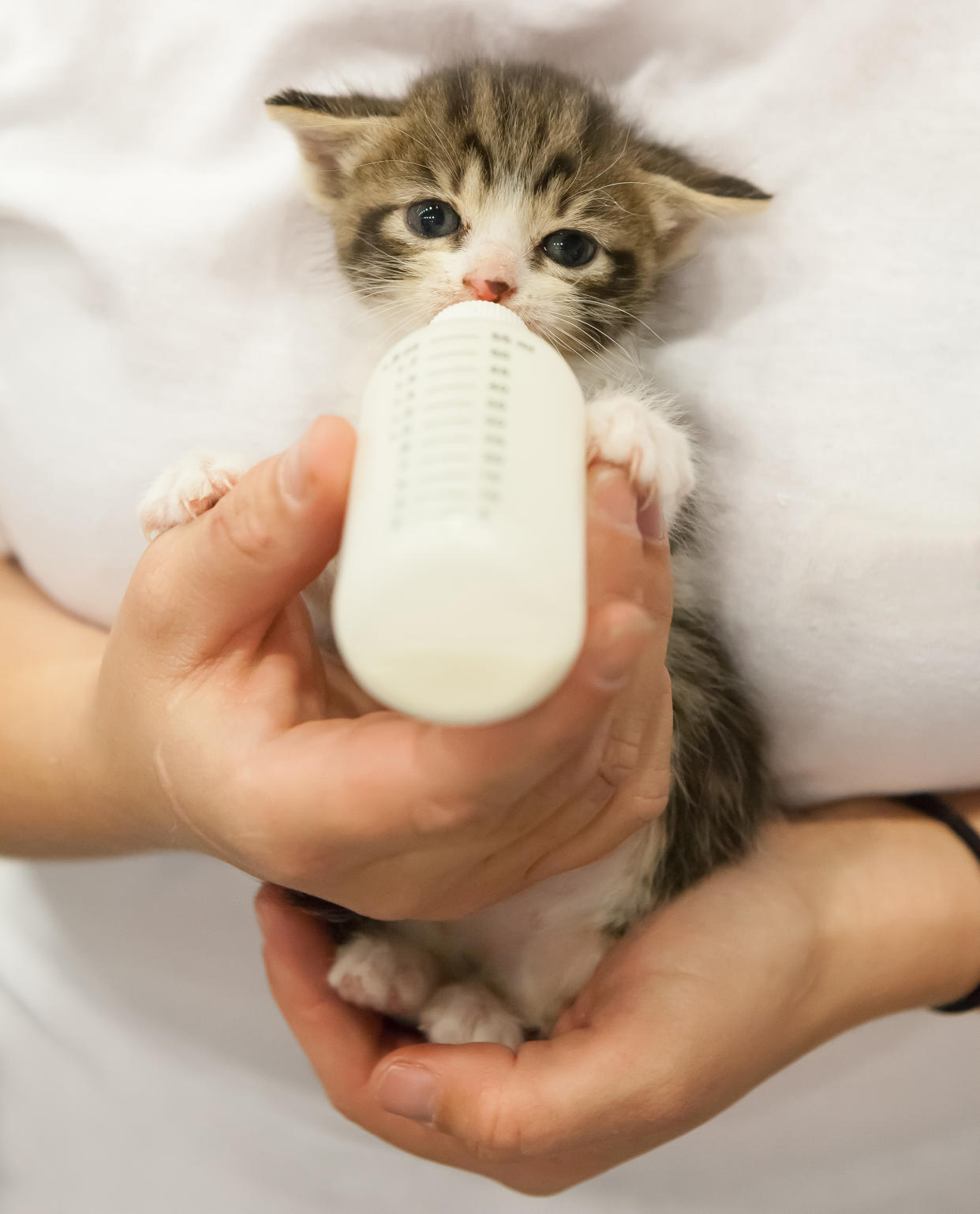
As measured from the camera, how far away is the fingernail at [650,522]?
0.71 meters

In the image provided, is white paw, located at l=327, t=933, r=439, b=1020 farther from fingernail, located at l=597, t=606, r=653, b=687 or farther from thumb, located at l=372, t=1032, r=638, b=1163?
fingernail, located at l=597, t=606, r=653, b=687

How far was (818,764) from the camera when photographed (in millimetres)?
1101

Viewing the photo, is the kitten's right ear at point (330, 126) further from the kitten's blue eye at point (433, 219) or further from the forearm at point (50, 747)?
the forearm at point (50, 747)

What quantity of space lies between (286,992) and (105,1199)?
694 mm

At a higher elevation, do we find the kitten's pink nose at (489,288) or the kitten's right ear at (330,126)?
the kitten's right ear at (330,126)

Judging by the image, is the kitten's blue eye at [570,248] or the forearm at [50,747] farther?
the kitten's blue eye at [570,248]

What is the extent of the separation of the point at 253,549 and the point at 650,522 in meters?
0.32

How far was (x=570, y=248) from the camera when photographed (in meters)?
1.10

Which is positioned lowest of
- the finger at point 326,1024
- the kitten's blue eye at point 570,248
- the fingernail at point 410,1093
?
the finger at point 326,1024

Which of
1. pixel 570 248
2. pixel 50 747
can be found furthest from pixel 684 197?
pixel 50 747

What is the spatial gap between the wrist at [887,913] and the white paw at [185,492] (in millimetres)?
865

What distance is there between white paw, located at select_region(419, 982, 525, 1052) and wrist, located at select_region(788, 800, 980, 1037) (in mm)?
384

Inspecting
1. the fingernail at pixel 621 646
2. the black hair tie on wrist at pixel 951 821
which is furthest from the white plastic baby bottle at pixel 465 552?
the black hair tie on wrist at pixel 951 821

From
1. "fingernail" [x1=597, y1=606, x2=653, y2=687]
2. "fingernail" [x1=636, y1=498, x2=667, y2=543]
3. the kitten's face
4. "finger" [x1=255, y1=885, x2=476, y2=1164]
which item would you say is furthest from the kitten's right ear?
"finger" [x1=255, y1=885, x2=476, y2=1164]
